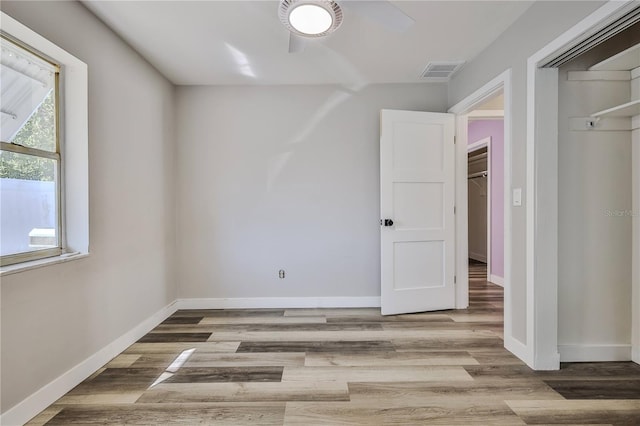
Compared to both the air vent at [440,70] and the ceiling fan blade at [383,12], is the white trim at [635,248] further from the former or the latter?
the ceiling fan blade at [383,12]

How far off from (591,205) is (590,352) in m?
1.03

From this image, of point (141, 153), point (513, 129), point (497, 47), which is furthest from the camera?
point (141, 153)

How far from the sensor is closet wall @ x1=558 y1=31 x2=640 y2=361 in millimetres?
2166

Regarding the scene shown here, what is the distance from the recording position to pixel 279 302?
3523 mm

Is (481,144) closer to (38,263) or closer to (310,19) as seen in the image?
(310,19)

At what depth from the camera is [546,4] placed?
2020 millimetres

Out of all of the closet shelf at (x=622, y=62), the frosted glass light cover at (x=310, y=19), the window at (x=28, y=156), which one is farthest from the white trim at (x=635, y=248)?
the window at (x=28, y=156)

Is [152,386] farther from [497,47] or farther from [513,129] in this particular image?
[497,47]

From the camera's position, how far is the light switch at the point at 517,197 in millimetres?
2286

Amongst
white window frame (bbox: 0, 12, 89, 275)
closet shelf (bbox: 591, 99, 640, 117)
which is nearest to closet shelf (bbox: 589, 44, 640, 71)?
closet shelf (bbox: 591, 99, 640, 117)

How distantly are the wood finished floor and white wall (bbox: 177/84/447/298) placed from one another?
73cm

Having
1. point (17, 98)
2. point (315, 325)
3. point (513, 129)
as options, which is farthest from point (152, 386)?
point (513, 129)

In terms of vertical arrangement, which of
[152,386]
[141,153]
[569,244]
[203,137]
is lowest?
[152,386]

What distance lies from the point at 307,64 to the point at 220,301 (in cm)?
263
